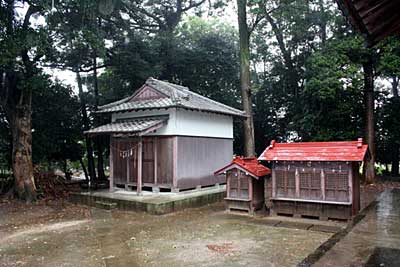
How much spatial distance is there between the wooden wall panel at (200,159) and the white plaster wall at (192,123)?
265 mm

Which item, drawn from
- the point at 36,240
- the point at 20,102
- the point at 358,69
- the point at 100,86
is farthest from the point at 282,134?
the point at 36,240

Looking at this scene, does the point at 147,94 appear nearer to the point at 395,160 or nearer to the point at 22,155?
the point at 22,155

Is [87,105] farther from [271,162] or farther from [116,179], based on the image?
[271,162]

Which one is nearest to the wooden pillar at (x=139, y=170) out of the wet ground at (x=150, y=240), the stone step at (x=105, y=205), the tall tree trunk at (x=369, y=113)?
the stone step at (x=105, y=205)

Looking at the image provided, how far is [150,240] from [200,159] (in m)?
6.38

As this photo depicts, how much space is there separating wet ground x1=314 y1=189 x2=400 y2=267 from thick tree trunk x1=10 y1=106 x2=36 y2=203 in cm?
1167

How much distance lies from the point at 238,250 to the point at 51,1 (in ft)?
32.2

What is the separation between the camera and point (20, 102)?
1324cm

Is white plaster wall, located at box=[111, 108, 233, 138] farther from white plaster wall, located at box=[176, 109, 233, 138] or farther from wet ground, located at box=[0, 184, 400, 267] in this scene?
wet ground, located at box=[0, 184, 400, 267]

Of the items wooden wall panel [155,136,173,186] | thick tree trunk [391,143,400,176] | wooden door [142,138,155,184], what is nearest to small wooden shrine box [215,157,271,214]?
wooden wall panel [155,136,173,186]

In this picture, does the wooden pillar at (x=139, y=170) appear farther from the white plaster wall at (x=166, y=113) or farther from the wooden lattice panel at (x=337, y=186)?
the wooden lattice panel at (x=337, y=186)

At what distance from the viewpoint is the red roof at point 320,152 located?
882 cm

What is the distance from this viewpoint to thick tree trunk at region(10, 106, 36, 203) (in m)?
13.2

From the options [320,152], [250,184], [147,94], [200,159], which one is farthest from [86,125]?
[320,152]
